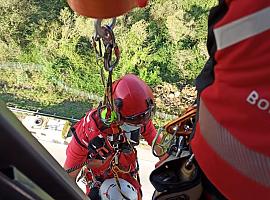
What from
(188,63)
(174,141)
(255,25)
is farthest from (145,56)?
(255,25)

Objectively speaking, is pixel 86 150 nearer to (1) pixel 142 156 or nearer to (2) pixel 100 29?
(2) pixel 100 29

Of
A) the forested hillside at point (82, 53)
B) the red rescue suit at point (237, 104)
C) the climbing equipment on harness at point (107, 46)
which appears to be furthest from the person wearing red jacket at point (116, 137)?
the forested hillside at point (82, 53)

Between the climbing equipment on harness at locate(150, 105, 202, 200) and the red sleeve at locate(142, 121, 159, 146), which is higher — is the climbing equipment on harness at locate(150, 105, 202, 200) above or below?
above

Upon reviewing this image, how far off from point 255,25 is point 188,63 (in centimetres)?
479

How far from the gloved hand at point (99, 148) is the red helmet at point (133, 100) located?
102 mm

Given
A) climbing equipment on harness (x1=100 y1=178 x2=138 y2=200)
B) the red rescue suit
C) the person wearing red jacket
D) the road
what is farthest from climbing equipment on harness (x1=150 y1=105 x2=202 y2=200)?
the road

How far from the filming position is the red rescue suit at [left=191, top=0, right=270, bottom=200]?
0.65 metres

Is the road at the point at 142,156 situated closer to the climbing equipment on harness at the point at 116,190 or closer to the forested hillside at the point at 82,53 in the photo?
the climbing equipment on harness at the point at 116,190

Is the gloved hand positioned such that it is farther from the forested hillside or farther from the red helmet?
the forested hillside

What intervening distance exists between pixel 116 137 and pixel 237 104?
1.15 meters

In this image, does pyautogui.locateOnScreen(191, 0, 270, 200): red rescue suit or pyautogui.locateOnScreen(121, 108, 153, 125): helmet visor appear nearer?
pyautogui.locateOnScreen(191, 0, 270, 200): red rescue suit

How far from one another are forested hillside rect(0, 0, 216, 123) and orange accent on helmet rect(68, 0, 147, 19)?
414 centimetres

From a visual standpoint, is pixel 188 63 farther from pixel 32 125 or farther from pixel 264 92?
pixel 264 92

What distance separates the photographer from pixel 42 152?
491 millimetres
